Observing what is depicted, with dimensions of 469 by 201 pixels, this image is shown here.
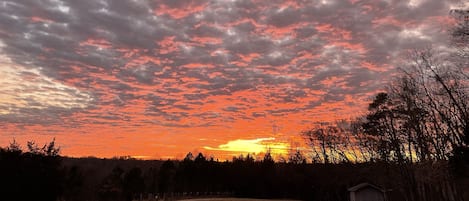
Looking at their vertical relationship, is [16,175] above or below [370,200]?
above

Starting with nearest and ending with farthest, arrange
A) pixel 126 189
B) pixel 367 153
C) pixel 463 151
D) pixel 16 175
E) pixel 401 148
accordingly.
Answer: pixel 16 175
pixel 463 151
pixel 401 148
pixel 367 153
pixel 126 189

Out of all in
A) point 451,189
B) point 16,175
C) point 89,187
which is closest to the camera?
point 16,175

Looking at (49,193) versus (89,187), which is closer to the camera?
(49,193)

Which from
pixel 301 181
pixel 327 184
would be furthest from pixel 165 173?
pixel 327 184

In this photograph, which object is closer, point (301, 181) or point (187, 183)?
point (301, 181)

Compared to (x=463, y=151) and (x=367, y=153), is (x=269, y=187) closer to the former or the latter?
(x=367, y=153)

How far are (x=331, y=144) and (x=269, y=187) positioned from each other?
26.6m

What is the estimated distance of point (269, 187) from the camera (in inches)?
3511

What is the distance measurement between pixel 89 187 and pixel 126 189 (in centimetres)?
1405

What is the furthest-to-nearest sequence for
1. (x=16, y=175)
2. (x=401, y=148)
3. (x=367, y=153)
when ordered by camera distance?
1. (x=367, y=153)
2. (x=401, y=148)
3. (x=16, y=175)

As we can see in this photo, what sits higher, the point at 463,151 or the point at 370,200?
the point at 463,151

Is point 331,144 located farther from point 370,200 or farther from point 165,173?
point 165,173

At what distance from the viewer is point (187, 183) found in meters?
93.0

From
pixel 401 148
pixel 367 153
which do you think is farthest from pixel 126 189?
pixel 401 148
